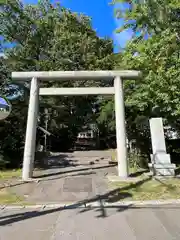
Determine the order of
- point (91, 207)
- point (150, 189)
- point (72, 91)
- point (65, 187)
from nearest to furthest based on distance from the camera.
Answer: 1. point (91, 207)
2. point (150, 189)
3. point (65, 187)
4. point (72, 91)

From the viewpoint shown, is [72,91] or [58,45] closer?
→ [72,91]

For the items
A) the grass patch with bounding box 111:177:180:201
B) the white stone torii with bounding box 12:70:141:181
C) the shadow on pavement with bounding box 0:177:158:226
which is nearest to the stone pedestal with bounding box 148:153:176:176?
the grass patch with bounding box 111:177:180:201

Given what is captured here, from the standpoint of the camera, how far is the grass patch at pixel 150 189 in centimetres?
501

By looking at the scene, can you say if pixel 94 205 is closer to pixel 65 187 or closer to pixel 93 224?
pixel 93 224

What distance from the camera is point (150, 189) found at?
222 inches

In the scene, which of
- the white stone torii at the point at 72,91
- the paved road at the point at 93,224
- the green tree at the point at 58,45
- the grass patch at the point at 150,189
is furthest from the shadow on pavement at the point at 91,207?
the green tree at the point at 58,45

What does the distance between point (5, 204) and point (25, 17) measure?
16780 millimetres

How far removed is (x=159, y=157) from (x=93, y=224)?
15.6 ft

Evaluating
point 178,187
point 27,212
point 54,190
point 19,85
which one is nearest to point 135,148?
→ point 178,187

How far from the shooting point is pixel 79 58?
1658cm

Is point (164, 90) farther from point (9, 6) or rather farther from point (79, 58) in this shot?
point (9, 6)

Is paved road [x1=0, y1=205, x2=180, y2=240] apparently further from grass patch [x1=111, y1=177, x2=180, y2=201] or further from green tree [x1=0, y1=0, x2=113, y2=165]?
green tree [x1=0, y1=0, x2=113, y2=165]

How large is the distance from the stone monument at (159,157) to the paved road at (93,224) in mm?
3032

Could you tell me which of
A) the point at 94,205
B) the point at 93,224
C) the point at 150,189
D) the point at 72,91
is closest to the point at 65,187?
the point at 94,205
